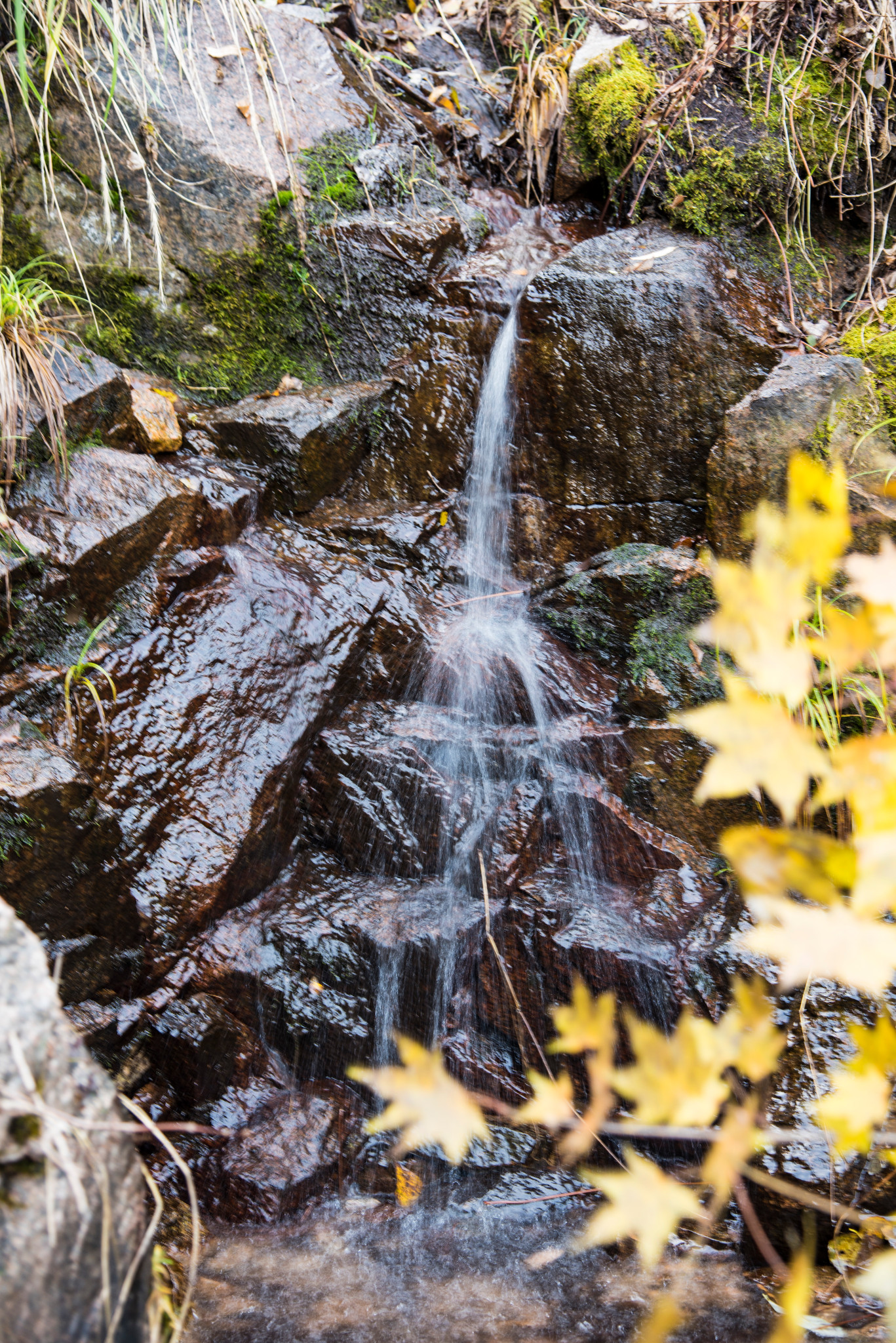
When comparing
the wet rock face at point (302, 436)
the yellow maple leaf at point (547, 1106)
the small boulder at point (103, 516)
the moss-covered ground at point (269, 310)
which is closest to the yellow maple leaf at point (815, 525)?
the yellow maple leaf at point (547, 1106)

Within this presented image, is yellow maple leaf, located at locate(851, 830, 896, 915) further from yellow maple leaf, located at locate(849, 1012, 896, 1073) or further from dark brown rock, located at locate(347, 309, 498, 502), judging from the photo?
dark brown rock, located at locate(347, 309, 498, 502)

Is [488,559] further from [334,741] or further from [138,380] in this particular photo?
[138,380]

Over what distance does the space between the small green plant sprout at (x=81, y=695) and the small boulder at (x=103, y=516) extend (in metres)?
0.22

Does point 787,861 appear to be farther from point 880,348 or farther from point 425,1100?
point 880,348

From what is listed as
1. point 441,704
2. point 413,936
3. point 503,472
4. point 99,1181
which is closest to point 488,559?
point 503,472

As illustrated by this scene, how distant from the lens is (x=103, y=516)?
3.01 meters

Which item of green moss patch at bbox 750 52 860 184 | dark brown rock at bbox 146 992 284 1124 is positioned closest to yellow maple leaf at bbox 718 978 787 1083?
dark brown rock at bbox 146 992 284 1124

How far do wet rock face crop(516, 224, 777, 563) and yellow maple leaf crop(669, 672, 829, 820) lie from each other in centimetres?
327

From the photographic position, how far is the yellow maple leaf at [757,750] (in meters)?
0.65

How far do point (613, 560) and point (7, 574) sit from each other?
236cm

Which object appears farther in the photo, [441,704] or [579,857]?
[441,704]

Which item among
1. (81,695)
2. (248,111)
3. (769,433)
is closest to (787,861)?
(81,695)

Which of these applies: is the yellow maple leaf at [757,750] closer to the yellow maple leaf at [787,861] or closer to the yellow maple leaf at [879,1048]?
the yellow maple leaf at [787,861]

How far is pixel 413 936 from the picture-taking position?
110 inches
